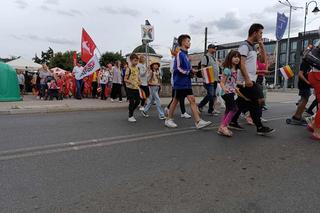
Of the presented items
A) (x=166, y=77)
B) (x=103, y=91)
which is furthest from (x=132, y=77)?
(x=166, y=77)

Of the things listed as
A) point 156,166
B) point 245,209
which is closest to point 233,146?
point 156,166

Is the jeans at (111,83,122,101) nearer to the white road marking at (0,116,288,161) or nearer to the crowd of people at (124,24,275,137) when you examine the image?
the crowd of people at (124,24,275,137)

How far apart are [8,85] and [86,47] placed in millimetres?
3387

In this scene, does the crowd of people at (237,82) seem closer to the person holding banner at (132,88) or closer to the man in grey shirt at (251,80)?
the man in grey shirt at (251,80)

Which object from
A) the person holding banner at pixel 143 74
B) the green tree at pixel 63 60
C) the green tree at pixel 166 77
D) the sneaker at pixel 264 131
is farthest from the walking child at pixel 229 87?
the green tree at pixel 63 60

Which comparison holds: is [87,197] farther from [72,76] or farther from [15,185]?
[72,76]

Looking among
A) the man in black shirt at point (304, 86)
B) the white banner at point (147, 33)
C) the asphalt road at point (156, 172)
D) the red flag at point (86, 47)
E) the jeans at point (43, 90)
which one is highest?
the white banner at point (147, 33)

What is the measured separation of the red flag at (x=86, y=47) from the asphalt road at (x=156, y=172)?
812 centimetres

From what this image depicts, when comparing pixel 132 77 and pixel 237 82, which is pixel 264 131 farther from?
pixel 132 77

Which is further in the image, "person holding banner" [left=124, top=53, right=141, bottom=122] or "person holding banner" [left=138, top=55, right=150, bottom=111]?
"person holding banner" [left=138, top=55, right=150, bottom=111]

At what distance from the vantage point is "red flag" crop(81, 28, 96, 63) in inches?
547

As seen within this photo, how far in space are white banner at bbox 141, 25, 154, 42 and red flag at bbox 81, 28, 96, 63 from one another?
2178 millimetres

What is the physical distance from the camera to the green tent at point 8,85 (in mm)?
12594

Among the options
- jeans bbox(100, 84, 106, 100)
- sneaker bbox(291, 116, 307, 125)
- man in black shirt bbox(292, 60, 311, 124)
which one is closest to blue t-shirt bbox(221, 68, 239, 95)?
man in black shirt bbox(292, 60, 311, 124)
